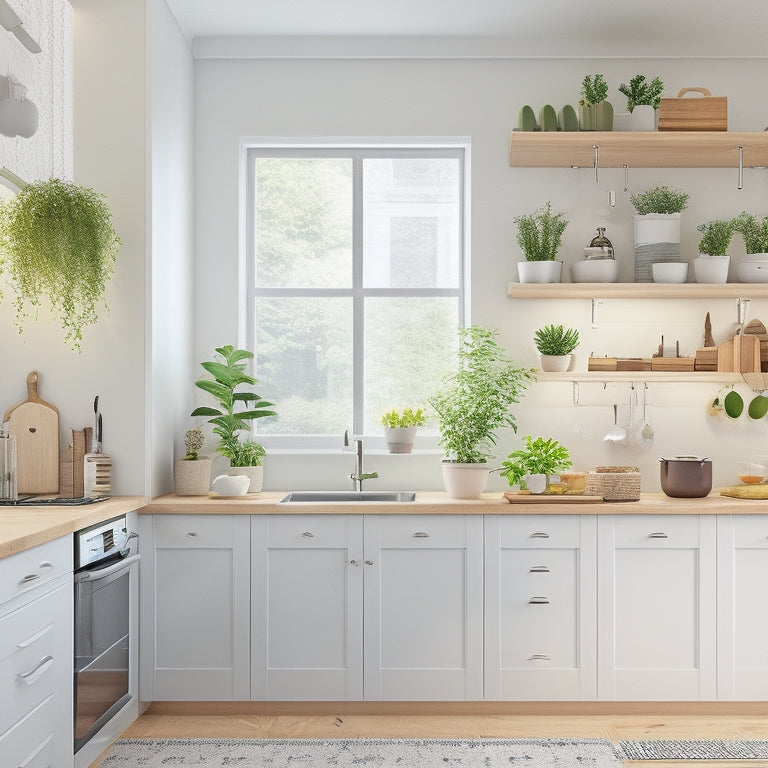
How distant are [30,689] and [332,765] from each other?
3.71 feet

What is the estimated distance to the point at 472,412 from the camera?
143 inches

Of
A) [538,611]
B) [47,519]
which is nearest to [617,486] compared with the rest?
[538,611]

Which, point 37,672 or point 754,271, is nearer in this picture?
point 37,672

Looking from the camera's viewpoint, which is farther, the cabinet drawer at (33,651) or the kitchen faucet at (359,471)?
the kitchen faucet at (359,471)

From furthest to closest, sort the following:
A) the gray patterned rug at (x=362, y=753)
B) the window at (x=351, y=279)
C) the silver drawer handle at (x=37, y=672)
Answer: the window at (x=351, y=279), the gray patterned rug at (x=362, y=753), the silver drawer handle at (x=37, y=672)

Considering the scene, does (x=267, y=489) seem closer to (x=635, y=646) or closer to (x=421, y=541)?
(x=421, y=541)

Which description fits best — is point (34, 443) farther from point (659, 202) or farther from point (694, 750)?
point (659, 202)

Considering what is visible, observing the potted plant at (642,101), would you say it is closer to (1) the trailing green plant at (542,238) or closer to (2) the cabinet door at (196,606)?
(1) the trailing green plant at (542,238)

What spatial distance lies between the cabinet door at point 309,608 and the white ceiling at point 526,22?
2227 millimetres

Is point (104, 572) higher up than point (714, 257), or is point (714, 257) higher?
point (714, 257)

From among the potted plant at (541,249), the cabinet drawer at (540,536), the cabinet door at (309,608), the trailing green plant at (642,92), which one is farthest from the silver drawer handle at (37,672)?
the trailing green plant at (642,92)

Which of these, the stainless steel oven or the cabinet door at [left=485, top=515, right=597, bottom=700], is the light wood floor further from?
the stainless steel oven

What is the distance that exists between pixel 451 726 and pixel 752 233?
2559mm

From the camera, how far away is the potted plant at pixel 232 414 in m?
3.70
